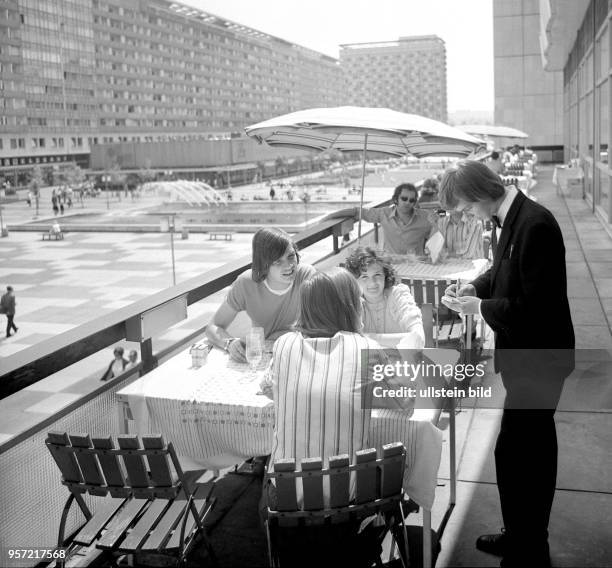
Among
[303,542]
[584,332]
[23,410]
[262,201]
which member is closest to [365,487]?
[303,542]

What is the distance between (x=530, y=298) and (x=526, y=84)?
40357 mm

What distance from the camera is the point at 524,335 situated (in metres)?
2.46

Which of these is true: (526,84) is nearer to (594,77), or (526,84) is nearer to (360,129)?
(594,77)

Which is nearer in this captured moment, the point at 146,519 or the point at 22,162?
the point at 146,519

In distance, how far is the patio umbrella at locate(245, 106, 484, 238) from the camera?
568cm

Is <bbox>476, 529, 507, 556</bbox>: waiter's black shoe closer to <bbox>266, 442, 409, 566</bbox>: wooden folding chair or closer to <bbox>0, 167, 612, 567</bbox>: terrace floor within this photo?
Result: <bbox>0, 167, 612, 567</bbox>: terrace floor

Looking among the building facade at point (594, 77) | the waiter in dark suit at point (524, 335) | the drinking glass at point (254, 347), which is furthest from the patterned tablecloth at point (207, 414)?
the building facade at point (594, 77)

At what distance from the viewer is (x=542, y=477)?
8.34 feet

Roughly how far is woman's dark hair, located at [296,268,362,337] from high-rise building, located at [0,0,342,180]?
53765 mm

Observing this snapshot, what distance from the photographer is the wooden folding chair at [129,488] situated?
236cm

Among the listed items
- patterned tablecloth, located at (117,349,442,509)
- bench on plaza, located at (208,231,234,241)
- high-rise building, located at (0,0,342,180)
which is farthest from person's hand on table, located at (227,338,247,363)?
bench on plaza, located at (208,231,234,241)

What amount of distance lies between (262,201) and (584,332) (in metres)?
82.0

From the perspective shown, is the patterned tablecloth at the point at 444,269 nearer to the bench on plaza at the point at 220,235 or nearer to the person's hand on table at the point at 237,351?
the person's hand on table at the point at 237,351

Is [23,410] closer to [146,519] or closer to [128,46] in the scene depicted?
[146,519]
